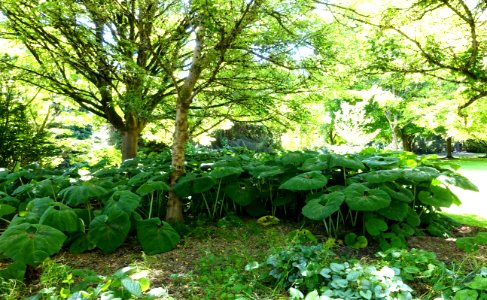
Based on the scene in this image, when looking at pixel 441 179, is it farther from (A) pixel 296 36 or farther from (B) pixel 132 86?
(B) pixel 132 86

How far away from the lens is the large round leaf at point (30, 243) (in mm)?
2213

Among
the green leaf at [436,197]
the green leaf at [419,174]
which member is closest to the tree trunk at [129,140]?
the green leaf at [419,174]

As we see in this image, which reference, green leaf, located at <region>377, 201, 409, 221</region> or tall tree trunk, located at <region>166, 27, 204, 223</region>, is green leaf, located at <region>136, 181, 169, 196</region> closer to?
tall tree trunk, located at <region>166, 27, 204, 223</region>

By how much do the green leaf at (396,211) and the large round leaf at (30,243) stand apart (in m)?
2.69

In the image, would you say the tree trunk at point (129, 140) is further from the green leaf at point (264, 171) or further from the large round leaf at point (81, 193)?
the large round leaf at point (81, 193)

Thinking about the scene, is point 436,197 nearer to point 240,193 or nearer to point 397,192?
point 397,192

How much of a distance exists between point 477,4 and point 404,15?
2.97ft

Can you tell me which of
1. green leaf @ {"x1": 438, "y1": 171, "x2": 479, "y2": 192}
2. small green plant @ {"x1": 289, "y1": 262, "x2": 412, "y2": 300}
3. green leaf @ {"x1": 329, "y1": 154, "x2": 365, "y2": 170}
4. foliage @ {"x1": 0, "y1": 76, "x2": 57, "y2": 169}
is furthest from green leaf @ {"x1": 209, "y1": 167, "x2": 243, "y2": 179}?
foliage @ {"x1": 0, "y1": 76, "x2": 57, "y2": 169}

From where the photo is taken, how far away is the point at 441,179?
361 centimetres

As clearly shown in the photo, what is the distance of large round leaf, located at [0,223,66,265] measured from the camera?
7.26ft

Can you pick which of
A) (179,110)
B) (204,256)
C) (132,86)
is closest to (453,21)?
(179,110)

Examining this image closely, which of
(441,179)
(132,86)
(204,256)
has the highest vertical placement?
(132,86)

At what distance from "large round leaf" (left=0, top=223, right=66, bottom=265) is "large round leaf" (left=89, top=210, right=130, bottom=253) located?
586 millimetres

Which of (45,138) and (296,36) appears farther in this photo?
(45,138)
